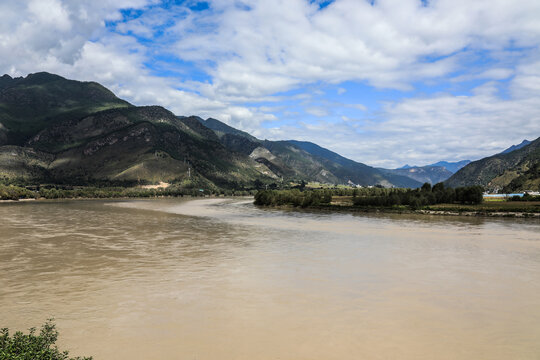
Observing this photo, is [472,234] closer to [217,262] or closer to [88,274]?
[217,262]

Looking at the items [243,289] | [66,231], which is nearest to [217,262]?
[243,289]

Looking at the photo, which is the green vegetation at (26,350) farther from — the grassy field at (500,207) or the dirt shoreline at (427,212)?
the grassy field at (500,207)

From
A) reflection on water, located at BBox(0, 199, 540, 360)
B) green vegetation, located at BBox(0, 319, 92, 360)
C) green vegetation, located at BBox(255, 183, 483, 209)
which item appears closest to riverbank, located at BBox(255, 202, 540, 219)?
green vegetation, located at BBox(255, 183, 483, 209)

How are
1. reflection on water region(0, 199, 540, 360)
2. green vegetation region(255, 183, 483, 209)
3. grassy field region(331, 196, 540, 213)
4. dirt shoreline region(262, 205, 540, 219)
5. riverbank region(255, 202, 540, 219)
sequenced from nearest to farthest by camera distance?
reflection on water region(0, 199, 540, 360)
dirt shoreline region(262, 205, 540, 219)
riverbank region(255, 202, 540, 219)
grassy field region(331, 196, 540, 213)
green vegetation region(255, 183, 483, 209)

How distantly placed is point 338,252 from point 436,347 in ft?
96.8

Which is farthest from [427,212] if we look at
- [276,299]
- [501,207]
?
[276,299]

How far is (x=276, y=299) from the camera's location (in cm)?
2631

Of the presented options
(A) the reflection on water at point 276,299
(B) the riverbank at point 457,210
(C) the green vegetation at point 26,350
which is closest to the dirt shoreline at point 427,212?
(B) the riverbank at point 457,210

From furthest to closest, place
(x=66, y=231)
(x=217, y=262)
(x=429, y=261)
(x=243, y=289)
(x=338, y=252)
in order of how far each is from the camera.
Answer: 1. (x=66, y=231)
2. (x=338, y=252)
3. (x=429, y=261)
4. (x=217, y=262)
5. (x=243, y=289)

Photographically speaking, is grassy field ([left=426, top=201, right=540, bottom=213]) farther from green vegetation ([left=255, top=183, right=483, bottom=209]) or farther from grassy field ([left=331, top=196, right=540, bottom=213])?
green vegetation ([left=255, top=183, right=483, bottom=209])

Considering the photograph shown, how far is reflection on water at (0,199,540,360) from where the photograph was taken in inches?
726

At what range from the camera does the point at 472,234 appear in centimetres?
6900

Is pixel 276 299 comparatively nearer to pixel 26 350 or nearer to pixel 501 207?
pixel 26 350

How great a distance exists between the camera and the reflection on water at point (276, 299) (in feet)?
60.5
